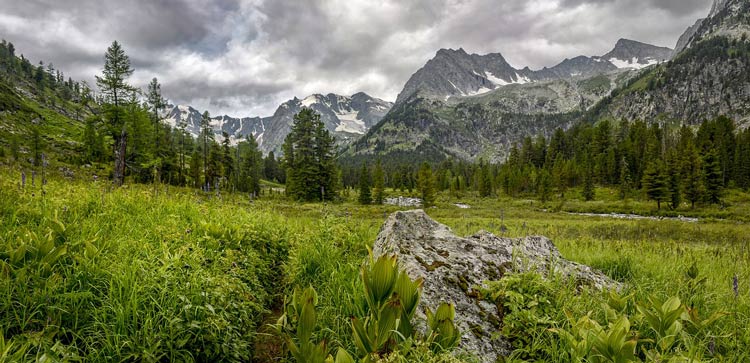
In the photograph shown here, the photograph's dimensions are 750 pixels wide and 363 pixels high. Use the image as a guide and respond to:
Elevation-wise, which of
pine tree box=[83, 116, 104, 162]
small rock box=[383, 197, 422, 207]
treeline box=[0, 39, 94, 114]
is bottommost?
small rock box=[383, 197, 422, 207]

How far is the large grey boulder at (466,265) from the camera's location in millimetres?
2998

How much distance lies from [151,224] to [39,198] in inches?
65.0

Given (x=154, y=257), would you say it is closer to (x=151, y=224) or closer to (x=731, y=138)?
(x=151, y=224)

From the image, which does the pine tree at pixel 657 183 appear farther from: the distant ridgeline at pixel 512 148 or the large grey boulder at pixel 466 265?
the large grey boulder at pixel 466 265

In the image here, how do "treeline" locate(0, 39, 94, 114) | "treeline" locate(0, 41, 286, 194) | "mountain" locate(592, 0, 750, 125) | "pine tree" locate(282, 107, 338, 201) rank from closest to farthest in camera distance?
"treeline" locate(0, 41, 286, 194) → "pine tree" locate(282, 107, 338, 201) → "treeline" locate(0, 39, 94, 114) → "mountain" locate(592, 0, 750, 125)

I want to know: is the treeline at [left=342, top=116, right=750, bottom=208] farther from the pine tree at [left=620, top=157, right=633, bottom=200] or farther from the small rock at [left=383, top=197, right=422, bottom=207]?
the small rock at [left=383, top=197, right=422, bottom=207]

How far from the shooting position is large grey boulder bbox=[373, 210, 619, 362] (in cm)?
300

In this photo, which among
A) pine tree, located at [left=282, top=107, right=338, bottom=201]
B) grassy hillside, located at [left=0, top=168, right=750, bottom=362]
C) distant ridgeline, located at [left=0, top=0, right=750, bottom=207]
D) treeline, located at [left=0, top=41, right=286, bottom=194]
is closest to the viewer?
grassy hillside, located at [left=0, top=168, right=750, bottom=362]

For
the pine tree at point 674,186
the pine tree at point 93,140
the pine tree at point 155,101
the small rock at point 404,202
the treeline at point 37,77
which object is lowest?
the small rock at point 404,202

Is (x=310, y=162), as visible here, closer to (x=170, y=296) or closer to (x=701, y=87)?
(x=170, y=296)

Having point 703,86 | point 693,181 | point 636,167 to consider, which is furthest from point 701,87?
point 693,181

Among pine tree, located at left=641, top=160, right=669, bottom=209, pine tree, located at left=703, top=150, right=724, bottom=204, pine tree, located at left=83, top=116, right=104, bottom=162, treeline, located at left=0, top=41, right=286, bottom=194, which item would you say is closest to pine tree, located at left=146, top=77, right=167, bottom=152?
treeline, located at left=0, top=41, right=286, bottom=194

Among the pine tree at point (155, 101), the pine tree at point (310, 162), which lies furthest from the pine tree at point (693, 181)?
the pine tree at point (155, 101)

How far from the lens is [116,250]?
3500mm
